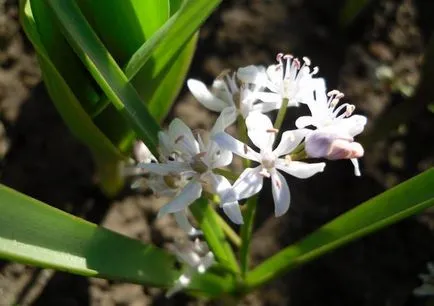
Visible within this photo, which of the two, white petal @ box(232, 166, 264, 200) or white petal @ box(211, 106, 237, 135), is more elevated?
white petal @ box(211, 106, 237, 135)

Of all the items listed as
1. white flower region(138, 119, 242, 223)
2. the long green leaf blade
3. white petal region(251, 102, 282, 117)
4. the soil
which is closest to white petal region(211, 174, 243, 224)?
white flower region(138, 119, 242, 223)

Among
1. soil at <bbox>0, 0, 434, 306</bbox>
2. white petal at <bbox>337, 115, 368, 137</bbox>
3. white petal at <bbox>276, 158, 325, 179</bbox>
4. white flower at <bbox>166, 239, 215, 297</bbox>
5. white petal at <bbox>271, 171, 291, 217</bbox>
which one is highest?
white petal at <bbox>337, 115, 368, 137</bbox>

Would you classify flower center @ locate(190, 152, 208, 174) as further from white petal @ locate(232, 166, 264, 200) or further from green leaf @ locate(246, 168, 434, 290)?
green leaf @ locate(246, 168, 434, 290)

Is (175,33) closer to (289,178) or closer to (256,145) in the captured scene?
(256,145)

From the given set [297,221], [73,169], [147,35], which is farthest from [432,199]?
[73,169]

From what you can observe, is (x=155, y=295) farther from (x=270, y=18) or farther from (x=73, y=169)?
(x=270, y=18)

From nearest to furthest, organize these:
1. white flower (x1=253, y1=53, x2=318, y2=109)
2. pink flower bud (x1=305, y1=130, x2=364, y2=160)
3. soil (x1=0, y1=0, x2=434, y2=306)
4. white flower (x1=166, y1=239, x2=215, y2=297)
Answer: pink flower bud (x1=305, y1=130, x2=364, y2=160) < white flower (x1=253, y1=53, x2=318, y2=109) < white flower (x1=166, y1=239, x2=215, y2=297) < soil (x1=0, y1=0, x2=434, y2=306)
